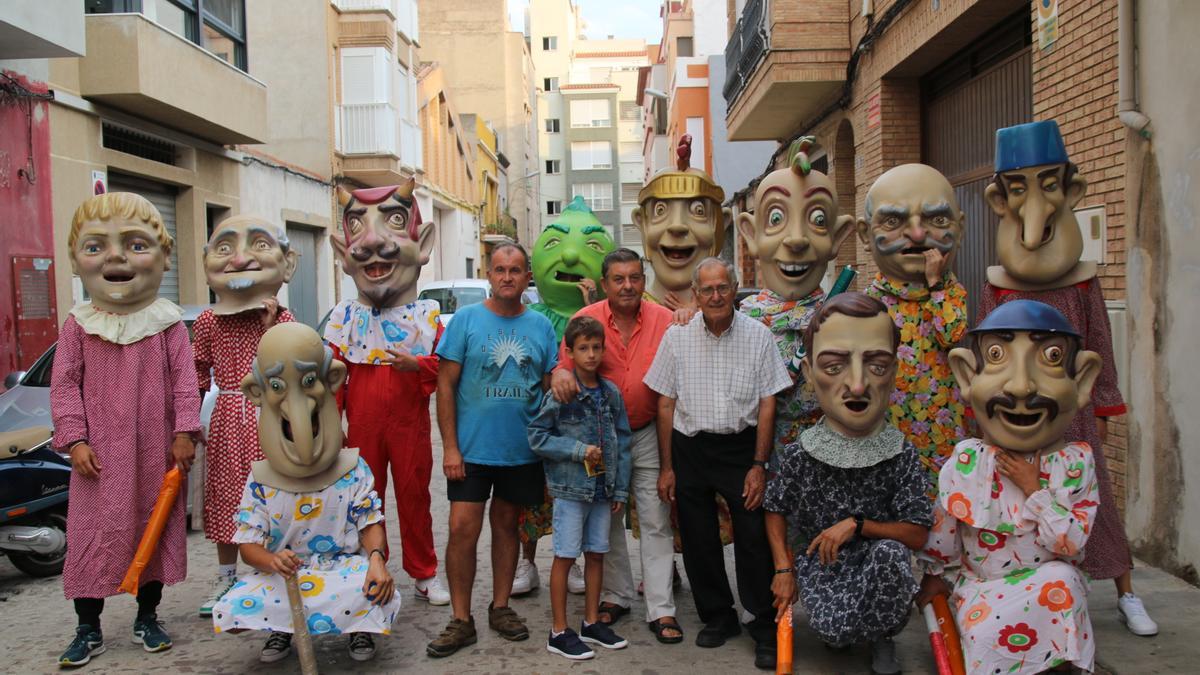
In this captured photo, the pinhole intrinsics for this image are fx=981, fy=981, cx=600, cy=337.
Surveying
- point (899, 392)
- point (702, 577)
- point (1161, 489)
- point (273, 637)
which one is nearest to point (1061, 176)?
point (899, 392)

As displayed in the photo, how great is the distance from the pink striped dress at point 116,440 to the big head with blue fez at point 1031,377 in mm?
3515

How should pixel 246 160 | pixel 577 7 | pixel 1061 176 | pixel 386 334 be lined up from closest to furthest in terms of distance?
pixel 1061 176, pixel 386 334, pixel 246 160, pixel 577 7

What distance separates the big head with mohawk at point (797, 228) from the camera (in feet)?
15.5

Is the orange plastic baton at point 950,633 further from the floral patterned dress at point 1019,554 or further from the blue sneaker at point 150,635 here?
the blue sneaker at point 150,635

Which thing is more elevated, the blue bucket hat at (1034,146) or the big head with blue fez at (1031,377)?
the blue bucket hat at (1034,146)

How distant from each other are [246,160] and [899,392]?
13576 millimetres

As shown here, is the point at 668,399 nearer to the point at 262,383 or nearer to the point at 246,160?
the point at 262,383

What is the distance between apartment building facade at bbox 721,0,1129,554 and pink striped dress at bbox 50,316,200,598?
11.9 ft

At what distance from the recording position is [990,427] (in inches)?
148

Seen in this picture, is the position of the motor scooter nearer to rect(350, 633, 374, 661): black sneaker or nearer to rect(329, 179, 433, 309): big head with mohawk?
rect(329, 179, 433, 309): big head with mohawk

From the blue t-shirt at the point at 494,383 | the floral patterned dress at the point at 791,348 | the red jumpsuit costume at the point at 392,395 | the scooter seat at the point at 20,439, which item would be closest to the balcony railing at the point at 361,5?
the scooter seat at the point at 20,439

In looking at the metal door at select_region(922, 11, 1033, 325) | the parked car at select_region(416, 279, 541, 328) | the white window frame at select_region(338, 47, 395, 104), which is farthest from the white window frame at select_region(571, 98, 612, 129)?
the metal door at select_region(922, 11, 1033, 325)

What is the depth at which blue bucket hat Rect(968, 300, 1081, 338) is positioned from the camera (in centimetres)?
364

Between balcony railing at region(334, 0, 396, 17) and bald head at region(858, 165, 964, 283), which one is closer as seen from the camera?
bald head at region(858, 165, 964, 283)
